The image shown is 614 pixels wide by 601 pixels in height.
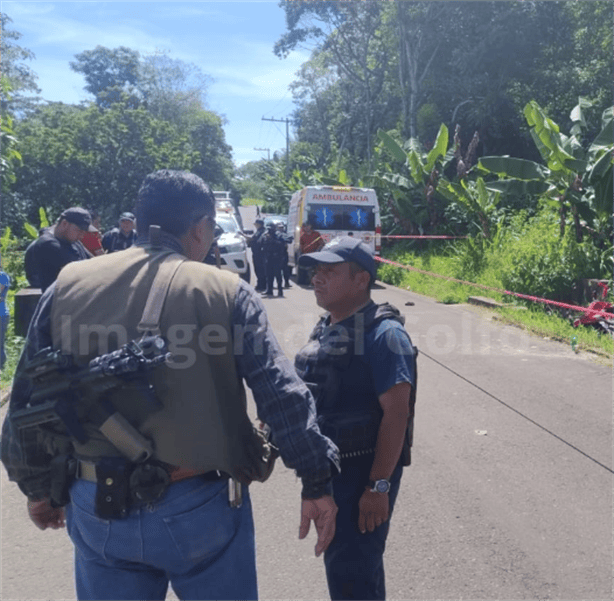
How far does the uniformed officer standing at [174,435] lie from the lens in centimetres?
202

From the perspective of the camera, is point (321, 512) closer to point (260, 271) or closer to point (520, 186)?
point (520, 186)

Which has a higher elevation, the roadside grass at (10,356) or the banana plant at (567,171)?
the banana plant at (567,171)

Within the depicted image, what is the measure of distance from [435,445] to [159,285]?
420 cm

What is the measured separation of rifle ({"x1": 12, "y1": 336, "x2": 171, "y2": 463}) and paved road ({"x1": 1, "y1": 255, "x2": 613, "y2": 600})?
1879mm

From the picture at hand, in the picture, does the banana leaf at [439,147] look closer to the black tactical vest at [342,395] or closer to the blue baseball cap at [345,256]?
the blue baseball cap at [345,256]

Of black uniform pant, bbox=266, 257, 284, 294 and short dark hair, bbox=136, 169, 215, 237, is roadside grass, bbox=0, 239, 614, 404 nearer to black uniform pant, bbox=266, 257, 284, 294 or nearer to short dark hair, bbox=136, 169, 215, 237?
black uniform pant, bbox=266, 257, 284, 294

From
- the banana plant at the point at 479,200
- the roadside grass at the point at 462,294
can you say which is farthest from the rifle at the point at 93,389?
the banana plant at the point at 479,200

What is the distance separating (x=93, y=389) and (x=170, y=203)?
2.04ft

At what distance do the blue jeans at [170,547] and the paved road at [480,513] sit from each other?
157 centimetres

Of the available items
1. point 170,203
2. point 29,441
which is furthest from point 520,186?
point 29,441

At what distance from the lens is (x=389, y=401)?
268 centimetres

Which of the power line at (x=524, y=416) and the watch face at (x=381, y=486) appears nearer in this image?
the watch face at (x=381, y=486)

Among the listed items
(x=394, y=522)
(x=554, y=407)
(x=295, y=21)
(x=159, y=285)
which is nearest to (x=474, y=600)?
(x=394, y=522)

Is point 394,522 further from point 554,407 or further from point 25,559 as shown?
point 554,407
